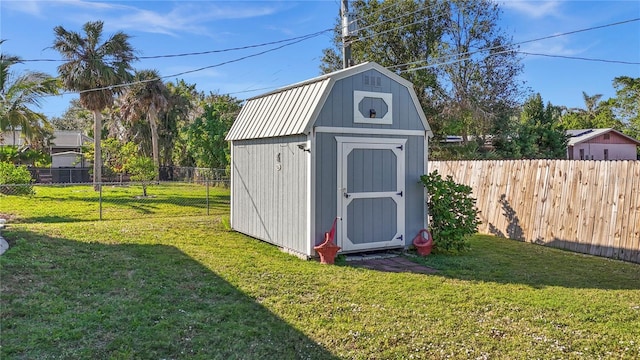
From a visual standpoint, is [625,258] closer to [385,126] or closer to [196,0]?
[385,126]

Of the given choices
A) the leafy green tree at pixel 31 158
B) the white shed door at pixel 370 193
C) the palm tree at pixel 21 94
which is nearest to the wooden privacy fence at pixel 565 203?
the white shed door at pixel 370 193

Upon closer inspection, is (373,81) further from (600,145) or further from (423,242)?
(600,145)

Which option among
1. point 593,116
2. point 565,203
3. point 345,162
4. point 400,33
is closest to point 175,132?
point 400,33

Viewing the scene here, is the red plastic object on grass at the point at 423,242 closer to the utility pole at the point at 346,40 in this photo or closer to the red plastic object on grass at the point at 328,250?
the red plastic object on grass at the point at 328,250

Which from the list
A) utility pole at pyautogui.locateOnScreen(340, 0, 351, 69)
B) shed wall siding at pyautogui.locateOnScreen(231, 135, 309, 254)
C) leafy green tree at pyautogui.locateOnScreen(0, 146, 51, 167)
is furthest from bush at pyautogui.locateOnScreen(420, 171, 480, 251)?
leafy green tree at pyautogui.locateOnScreen(0, 146, 51, 167)

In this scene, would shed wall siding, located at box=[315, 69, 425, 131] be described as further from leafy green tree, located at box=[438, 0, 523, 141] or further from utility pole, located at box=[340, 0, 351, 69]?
leafy green tree, located at box=[438, 0, 523, 141]

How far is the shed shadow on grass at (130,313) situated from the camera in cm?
310

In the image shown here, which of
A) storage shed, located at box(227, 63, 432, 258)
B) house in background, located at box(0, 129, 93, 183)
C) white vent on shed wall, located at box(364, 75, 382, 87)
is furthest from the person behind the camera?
house in background, located at box(0, 129, 93, 183)

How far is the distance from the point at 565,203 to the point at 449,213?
2.25 metres

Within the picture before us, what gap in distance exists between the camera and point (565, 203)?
7.40 metres

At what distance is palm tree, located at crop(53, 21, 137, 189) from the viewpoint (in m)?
17.1

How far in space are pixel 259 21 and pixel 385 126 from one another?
6.94m

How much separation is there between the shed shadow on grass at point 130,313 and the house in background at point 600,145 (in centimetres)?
2396

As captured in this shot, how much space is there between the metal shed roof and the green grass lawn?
193cm
